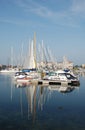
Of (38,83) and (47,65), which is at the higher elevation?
(47,65)

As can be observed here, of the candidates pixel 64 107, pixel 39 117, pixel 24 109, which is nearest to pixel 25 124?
pixel 39 117

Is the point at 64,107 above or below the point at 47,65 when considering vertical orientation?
below

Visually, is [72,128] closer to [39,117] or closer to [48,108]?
[39,117]

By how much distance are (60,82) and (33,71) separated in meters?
16.3

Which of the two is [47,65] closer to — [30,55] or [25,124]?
[30,55]

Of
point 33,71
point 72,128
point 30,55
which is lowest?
point 72,128

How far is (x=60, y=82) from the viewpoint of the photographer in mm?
60938

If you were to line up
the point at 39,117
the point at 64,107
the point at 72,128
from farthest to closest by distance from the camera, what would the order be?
the point at 64,107, the point at 39,117, the point at 72,128

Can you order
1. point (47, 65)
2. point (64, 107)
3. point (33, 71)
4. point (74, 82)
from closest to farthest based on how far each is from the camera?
1. point (64, 107)
2. point (74, 82)
3. point (33, 71)
4. point (47, 65)

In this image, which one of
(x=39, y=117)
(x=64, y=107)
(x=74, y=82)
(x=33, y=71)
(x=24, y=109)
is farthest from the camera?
(x=33, y=71)

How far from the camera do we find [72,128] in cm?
2105

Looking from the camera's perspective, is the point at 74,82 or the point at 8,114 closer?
the point at 8,114

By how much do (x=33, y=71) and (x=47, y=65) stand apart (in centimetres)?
1957

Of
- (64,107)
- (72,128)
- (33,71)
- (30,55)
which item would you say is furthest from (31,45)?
(72,128)
